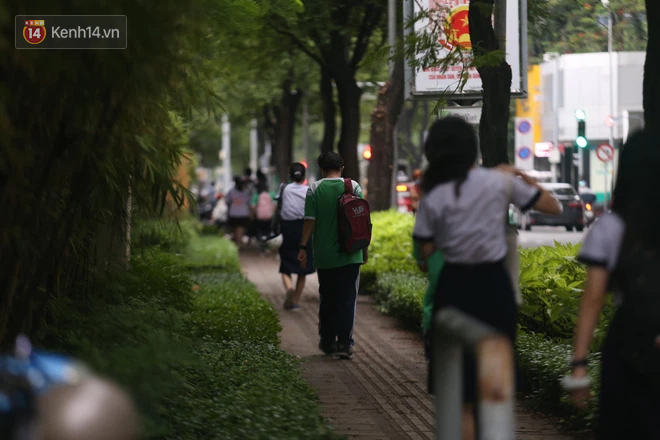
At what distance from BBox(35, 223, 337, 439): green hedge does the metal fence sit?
1.05m

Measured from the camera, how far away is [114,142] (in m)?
6.40

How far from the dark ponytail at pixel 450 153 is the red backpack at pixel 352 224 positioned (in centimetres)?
506

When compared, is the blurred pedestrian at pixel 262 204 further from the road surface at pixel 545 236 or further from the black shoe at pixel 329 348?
the black shoe at pixel 329 348

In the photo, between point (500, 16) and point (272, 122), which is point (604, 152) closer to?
point (272, 122)

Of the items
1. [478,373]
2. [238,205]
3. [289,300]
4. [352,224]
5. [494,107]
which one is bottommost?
[289,300]

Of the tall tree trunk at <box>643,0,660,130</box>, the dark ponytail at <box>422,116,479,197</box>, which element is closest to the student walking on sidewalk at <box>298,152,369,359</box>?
the tall tree trunk at <box>643,0,660,130</box>

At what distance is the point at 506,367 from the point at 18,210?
2.87 metres

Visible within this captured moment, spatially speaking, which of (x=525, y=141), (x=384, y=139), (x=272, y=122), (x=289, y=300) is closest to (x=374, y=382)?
(x=289, y=300)

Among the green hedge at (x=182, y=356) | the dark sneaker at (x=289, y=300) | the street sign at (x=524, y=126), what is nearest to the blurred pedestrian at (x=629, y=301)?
the green hedge at (x=182, y=356)

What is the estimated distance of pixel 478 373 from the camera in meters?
4.24

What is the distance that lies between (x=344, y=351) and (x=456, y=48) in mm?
2749

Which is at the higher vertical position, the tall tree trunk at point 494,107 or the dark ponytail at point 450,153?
the tall tree trunk at point 494,107

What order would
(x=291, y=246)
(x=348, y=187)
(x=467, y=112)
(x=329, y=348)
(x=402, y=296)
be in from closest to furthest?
1. (x=348, y=187)
2. (x=329, y=348)
3. (x=402, y=296)
4. (x=291, y=246)
5. (x=467, y=112)

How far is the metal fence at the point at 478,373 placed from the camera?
13.5 ft
